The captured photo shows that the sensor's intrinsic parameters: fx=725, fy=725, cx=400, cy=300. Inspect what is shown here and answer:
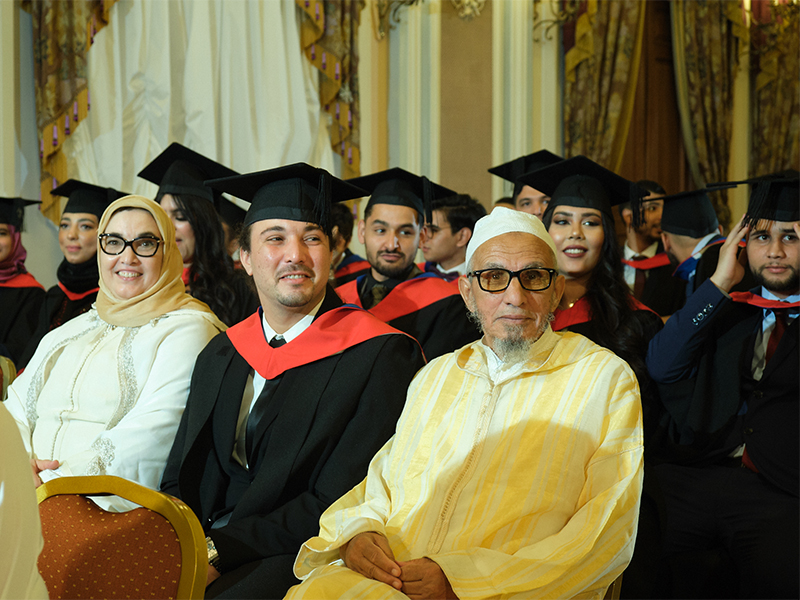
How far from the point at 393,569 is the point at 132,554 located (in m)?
0.64

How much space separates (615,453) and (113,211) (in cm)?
220

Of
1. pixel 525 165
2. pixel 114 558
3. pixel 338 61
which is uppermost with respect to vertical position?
pixel 338 61

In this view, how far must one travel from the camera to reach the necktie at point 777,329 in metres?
2.75

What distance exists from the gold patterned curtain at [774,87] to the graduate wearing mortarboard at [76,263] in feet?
23.7

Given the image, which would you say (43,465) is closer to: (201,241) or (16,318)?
(201,241)

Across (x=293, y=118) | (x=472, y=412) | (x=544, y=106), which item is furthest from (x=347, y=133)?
(x=472, y=412)

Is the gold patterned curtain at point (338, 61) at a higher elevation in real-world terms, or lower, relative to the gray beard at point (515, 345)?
higher

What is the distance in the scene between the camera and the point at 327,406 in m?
2.39

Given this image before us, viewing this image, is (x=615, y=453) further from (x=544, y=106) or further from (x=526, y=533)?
(x=544, y=106)

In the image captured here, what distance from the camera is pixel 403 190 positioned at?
12.6 feet

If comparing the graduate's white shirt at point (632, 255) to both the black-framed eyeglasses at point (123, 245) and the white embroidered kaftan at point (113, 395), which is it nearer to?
the white embroidered kaftan at point (113, 395)

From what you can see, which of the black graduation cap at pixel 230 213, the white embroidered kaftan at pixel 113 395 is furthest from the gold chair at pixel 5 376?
the black graduation cap at pixel 230 213

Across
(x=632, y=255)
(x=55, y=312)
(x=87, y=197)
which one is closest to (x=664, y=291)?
(x=632, y=255)

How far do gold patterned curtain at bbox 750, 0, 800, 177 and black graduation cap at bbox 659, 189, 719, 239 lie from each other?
15.5 ft
